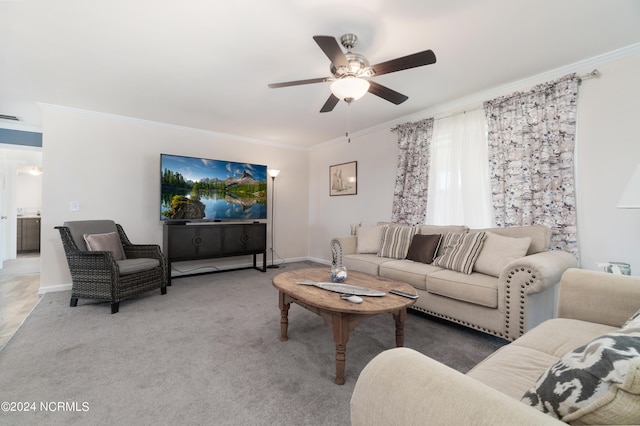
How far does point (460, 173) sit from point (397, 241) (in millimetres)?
1163

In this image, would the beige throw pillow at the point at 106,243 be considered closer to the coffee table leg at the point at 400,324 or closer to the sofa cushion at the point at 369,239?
the sofa cushion at the point at 369,239

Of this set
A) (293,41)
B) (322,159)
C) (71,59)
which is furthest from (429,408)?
(322,159)

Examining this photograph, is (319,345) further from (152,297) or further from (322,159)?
(322,159)

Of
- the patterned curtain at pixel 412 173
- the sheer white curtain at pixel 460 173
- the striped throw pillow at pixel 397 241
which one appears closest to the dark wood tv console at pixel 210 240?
the striped throw pillow at pixel 397 241

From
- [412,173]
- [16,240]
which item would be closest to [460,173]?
[412,173]

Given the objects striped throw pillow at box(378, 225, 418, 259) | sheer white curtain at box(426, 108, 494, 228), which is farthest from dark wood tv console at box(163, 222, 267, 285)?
sheer white curtain at box(426, 108, 494, 228)

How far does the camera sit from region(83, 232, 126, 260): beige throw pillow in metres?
3.21

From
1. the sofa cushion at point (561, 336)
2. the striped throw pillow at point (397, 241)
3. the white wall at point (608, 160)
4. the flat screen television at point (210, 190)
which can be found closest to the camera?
the sofa cushion at point (561, 336)

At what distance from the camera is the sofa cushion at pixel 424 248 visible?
10.2 feet

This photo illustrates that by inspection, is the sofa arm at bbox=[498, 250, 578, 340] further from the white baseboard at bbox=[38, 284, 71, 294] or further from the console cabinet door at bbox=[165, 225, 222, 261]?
the white baseboard at bbox=[38, 284, 71, 294]

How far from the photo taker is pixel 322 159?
569cm

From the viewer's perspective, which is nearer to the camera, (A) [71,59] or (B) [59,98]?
(A) [71,59]

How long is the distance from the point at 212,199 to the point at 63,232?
191 cm

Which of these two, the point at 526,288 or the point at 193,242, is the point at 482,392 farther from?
the point at 193,242
